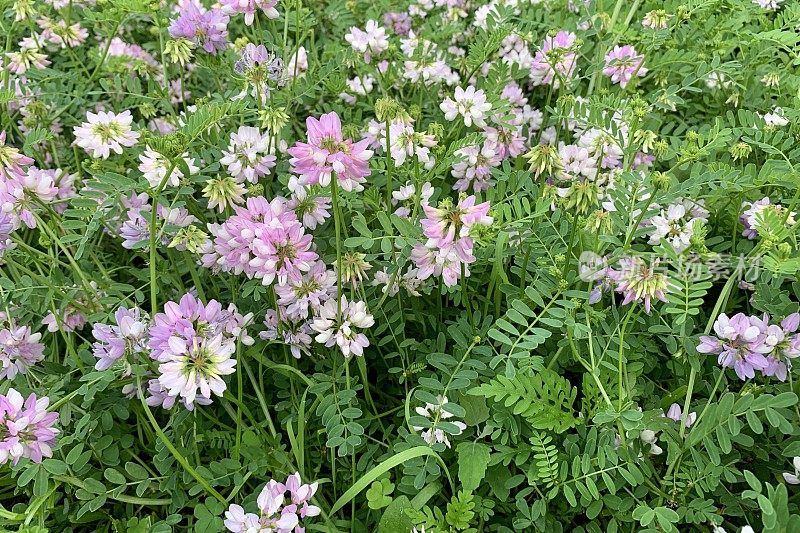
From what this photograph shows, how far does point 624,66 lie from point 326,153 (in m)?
1.17

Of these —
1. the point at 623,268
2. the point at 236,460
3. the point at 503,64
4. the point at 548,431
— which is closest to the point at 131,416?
the point at 236,460

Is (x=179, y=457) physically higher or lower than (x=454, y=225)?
lower

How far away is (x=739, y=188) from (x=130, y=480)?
5.42 ft

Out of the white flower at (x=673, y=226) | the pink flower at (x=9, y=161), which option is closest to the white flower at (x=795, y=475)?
the white flower at (x=673, y=226)

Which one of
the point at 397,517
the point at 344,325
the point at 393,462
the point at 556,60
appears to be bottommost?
the point at 397,517

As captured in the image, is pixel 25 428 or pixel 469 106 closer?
pixel 25 428

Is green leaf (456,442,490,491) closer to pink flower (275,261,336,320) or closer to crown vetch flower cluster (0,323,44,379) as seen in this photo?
pink flower (275,261,336,320)

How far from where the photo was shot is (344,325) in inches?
65.2

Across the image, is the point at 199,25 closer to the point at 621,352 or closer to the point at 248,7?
the point at 248,7

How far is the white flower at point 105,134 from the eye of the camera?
1903 millimetres

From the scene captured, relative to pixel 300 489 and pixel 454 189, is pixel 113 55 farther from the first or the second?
pixel 300 489

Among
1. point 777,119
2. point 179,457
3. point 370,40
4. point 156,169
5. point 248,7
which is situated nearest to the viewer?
point 179,457

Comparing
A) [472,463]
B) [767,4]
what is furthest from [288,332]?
[767,4]

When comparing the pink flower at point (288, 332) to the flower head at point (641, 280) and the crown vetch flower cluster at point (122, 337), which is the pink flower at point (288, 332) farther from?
the flower head at point (641, 280)
